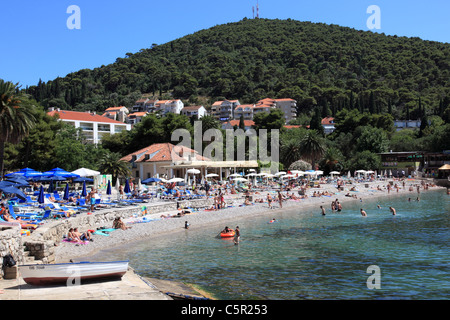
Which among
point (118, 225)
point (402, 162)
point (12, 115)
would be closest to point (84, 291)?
point (118, 225)

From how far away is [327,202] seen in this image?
137 feet

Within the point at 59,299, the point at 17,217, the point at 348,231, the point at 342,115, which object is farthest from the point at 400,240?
the point at 342,115

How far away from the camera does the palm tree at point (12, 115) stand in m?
31.1

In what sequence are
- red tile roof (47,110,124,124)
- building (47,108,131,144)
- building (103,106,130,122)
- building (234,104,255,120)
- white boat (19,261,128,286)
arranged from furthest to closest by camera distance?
1. building (234,104,255,120)
2. building (103,106,130,122)
3. building (47,108,131,144)
4. red tile roof (47,110,124,124)
5. white boat (19,261,128,286)

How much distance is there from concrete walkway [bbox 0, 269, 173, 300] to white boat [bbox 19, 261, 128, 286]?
182 mm

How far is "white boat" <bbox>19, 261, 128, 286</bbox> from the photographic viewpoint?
10.2 m

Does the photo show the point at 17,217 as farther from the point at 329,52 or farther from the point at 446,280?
the point at 329,52

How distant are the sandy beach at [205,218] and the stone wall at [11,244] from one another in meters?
3.88

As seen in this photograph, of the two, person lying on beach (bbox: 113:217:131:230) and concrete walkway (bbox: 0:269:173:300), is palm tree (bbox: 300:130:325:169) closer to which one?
person lying on beach (bbox: 113:217:131:230)

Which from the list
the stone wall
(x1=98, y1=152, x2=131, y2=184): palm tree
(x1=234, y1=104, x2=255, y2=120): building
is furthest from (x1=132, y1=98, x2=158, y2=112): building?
the stone wall

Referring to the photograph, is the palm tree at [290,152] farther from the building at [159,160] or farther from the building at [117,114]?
the building at [117,114]

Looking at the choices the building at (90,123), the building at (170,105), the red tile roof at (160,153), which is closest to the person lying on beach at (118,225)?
the red tile roof at (160,153)

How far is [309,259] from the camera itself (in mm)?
17359

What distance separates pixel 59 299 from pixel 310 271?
9.42 meters
